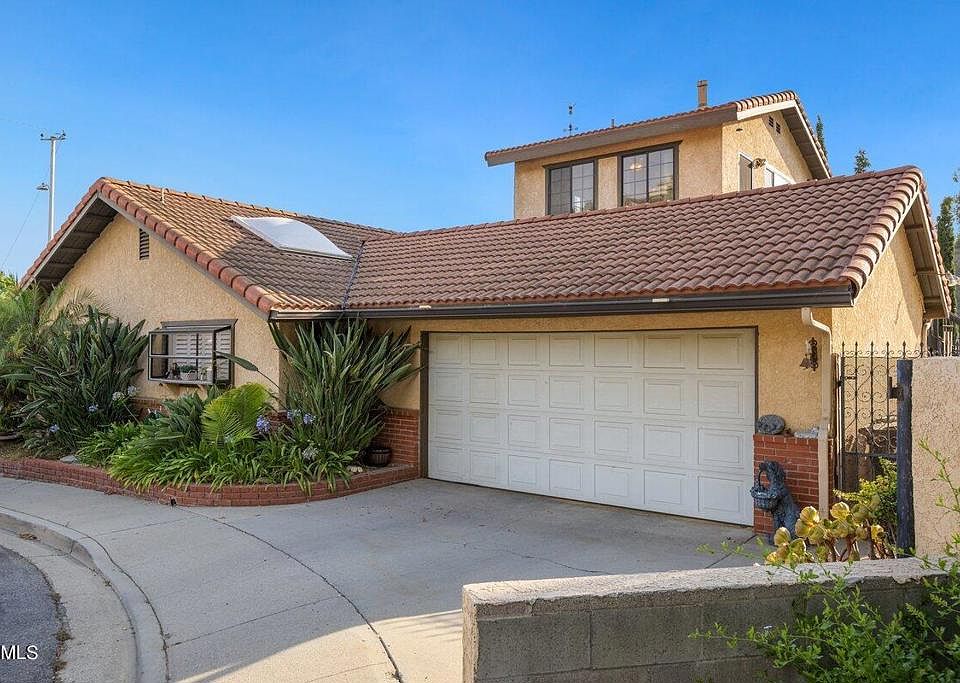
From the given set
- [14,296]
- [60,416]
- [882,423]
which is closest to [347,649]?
[882,423]

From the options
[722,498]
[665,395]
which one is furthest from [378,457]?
[722,498]

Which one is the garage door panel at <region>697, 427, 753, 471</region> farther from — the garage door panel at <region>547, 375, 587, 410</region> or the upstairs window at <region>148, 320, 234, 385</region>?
the upstairs window at <region>148, 320, 234, 385</region>

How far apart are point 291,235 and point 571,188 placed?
755cm

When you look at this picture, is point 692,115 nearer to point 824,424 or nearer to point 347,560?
point 824,424

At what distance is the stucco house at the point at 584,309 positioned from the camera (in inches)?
309

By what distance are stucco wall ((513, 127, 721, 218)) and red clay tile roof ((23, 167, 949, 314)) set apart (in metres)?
5.17

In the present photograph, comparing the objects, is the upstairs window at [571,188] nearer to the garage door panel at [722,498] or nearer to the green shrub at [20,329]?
the garage door panel at [722,498]

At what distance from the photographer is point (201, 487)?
9250mm

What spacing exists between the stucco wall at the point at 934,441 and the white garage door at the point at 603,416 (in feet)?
13.2

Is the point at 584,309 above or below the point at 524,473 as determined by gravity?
above

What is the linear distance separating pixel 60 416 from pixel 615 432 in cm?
935

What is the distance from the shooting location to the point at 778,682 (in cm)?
327

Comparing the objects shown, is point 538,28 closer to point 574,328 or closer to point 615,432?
point 574,328

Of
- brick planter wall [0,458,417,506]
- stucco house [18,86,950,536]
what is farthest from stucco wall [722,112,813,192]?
brick planter wall [0,458,417,506]
